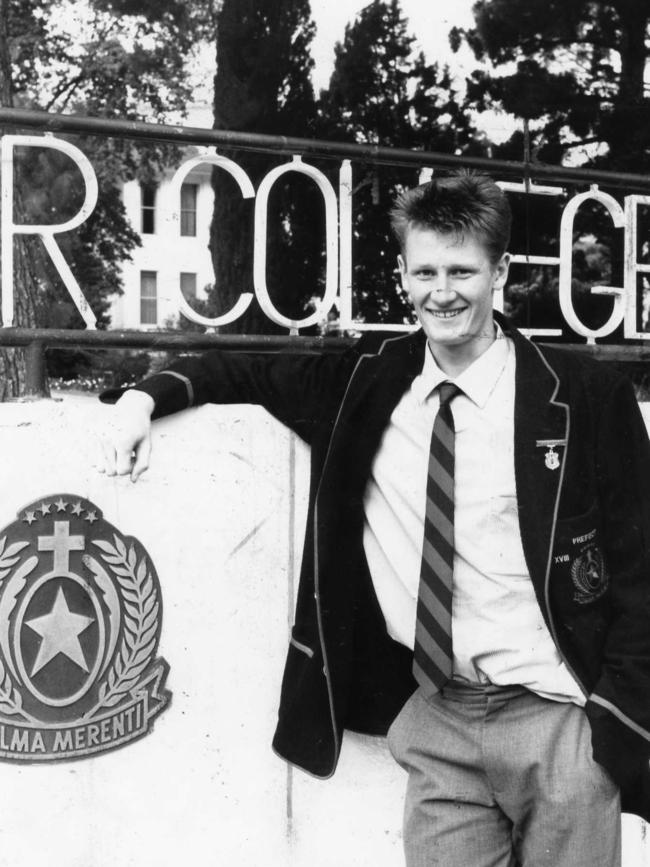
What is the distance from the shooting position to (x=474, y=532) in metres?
2.41

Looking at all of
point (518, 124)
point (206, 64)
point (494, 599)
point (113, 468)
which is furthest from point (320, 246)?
point (494, 599)

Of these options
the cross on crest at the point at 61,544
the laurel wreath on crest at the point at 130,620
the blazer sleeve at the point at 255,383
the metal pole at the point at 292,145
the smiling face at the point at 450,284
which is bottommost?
the laurel wreath on crest at the point at 130,620

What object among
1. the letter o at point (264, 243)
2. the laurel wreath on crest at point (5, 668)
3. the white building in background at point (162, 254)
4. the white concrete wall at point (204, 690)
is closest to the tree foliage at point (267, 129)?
the white building in background at point (162, 254)

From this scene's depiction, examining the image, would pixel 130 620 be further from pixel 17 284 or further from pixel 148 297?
pixel 17 284

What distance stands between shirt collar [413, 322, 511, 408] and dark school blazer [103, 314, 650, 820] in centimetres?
5

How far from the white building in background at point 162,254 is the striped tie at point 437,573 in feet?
4.36

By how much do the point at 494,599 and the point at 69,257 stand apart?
228cm

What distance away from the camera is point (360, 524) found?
259cm

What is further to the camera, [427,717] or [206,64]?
[206,64]

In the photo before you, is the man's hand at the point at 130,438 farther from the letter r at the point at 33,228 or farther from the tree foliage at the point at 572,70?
the tree foliage at the point at 572,70

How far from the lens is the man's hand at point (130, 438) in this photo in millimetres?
2646

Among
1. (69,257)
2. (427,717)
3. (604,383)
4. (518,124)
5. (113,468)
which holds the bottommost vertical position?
(427,717)

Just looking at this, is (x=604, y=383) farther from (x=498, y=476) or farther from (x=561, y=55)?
(x=561, y=55)

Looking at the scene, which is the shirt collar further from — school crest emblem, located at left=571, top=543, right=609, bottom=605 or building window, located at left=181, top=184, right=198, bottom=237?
building window, located at left=181, top=184, right=198, bottom=237
